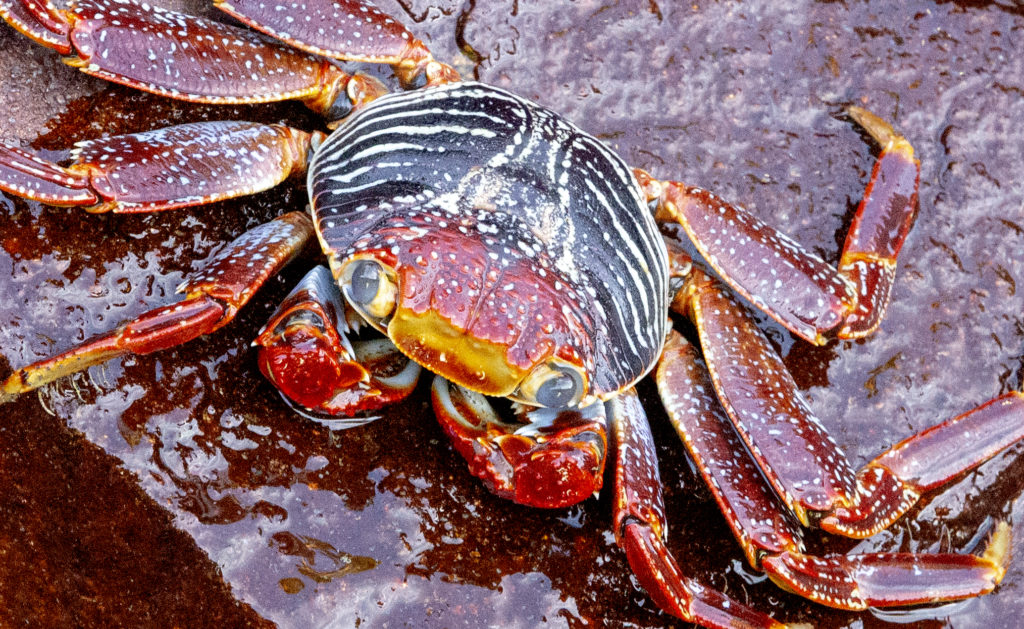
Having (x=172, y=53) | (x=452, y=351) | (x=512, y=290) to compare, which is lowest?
(x=452, y=351)

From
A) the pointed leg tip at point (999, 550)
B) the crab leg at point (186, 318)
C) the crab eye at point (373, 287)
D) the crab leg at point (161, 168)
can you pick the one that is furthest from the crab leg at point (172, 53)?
the pointed leg tip at point (999, 550)

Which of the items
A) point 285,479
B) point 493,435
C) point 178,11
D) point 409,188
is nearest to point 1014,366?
point 493,435

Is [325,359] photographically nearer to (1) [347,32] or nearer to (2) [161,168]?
(2) [161,168]

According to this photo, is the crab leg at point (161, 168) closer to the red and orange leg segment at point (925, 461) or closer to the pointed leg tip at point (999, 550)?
the red and orange leg segment at point (925, 461)

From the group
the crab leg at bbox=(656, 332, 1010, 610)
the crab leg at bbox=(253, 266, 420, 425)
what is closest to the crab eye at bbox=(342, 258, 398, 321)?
the crab leg at bbox=(253, 266, 420, 425)

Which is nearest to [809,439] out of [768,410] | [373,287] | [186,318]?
[768,410]

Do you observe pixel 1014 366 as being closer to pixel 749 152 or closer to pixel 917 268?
pixel 917 268
